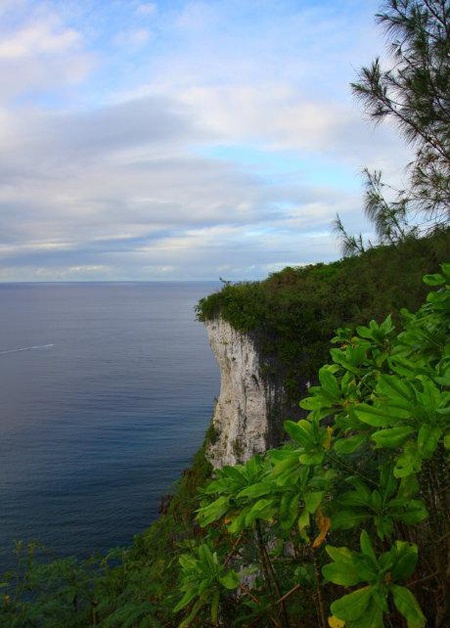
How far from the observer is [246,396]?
2166 cm

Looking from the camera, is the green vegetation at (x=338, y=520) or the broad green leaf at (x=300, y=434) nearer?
the green vegetation at (x=338, y=520)

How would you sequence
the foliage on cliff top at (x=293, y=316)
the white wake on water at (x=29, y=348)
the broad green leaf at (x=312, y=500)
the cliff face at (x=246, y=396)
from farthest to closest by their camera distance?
the white wake on water at (x=29, y=348) → the cliff face at (x=246, y=396) → the foliage on cliff top at (x=293, y=316) → the broad green leaf at (x=312, y=500)

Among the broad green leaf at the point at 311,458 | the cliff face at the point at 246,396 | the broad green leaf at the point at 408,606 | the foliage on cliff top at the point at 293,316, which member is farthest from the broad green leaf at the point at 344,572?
the cliff face at the point at 246,396

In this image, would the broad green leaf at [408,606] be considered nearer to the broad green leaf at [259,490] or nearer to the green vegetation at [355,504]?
the green vegetation at [355,504]

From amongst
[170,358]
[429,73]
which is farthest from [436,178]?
[170,358]

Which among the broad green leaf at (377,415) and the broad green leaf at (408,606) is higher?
the broad green leaf at (377,415)

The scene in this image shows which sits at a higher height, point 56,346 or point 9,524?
point 56,346

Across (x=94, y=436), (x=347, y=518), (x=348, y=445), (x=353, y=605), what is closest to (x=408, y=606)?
(x=353, y=605)

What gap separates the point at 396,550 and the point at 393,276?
1166cm

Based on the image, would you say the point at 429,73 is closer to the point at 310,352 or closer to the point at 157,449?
the point at 310,352

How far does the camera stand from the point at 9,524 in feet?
95.2

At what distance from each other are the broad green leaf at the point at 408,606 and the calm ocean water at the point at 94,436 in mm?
27627

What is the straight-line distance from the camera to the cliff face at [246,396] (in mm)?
21391

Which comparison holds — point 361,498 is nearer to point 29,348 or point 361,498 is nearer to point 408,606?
point 408,606
